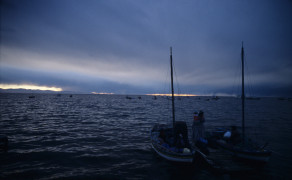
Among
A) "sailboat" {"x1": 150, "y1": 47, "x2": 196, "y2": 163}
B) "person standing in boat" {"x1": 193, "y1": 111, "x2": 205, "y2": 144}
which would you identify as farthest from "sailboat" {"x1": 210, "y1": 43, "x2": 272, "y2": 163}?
"sailboat" {"x1": 150, "y1": 47, "x2": 196, "y2": 163}

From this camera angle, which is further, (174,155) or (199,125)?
(199,125)

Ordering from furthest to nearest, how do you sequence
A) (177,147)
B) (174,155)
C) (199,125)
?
1. (199,125)
2. (177,147)
3. (174,155)

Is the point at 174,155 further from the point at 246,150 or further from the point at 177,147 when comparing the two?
the point at 246,150

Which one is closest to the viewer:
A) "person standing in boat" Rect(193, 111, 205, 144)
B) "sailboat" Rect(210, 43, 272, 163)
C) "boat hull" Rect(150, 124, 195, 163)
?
"boat hull" Rect(150, 124, 195, 163)

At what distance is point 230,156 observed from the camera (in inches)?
521

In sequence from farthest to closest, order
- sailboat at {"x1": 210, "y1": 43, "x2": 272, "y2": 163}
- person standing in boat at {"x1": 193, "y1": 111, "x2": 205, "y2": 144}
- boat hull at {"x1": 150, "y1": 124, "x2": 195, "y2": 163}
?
person standing in boat at {"x1": 193, "y1": 111, "x2": 205, "y2": 144}
sailboat at {"x1": 210, "y1": 43, "x2": 272, "y2": 163}
boat hull at {"x1": 150, "y1": 124, "x2": 195, "y2": 163}

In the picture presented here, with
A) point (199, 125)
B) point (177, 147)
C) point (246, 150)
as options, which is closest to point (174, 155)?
point (177, 147)

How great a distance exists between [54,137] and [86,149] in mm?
6861

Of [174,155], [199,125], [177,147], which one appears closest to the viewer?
[174,155]

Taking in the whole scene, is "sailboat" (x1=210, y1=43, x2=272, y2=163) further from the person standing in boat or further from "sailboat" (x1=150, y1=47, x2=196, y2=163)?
"sailboat" (x1=150, y1=47, x2=196, y2=163)

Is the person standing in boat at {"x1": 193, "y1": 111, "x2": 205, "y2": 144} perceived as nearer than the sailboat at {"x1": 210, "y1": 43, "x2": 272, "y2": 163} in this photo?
No

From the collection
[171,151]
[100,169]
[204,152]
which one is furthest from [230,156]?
[100,169]

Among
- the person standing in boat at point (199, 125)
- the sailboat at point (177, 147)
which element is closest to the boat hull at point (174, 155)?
the sailboat at point (177, 147)

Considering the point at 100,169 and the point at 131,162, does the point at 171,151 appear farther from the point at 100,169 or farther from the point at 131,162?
the point at 100,169
